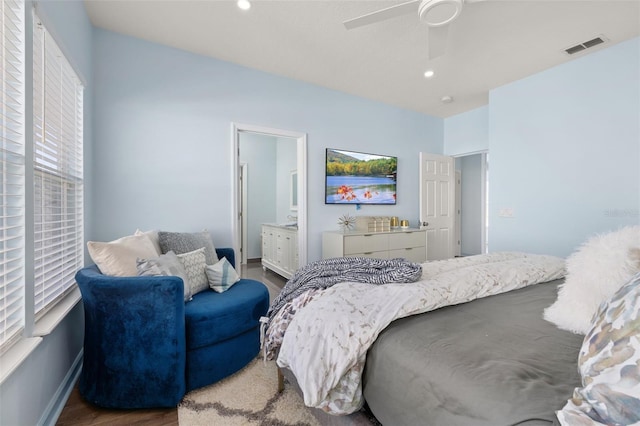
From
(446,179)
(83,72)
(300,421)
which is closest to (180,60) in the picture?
(83,72)

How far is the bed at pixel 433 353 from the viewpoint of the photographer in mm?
717

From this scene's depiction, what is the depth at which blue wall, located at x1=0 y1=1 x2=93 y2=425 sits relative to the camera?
3.72 ft

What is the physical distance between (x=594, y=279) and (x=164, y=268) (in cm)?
217

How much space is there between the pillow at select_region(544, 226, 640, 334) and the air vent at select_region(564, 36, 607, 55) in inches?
96.9

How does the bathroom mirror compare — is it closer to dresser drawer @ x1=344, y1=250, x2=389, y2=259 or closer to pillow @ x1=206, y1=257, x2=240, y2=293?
dresser drawer @ x1=344, y1=250, x2=389, y2=259

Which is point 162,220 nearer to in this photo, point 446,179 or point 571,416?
point 571,416

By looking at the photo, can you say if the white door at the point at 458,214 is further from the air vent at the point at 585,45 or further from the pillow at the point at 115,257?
the pillow at the point at 115,257

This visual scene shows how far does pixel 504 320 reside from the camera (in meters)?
1.11

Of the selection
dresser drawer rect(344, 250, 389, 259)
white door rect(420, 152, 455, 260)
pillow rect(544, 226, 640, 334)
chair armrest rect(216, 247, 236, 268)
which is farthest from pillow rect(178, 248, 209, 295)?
white door rect(420, 152, 455, 260)

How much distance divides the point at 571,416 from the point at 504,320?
61 centimetres

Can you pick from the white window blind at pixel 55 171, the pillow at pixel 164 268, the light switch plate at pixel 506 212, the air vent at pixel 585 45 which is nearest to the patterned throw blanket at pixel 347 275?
the pillow at pixel 164 268

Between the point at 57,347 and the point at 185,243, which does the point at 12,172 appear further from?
the point at 185,243

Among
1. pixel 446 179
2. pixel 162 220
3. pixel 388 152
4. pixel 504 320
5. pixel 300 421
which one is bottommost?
pixel 300 421

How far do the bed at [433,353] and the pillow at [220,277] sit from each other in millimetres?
870
